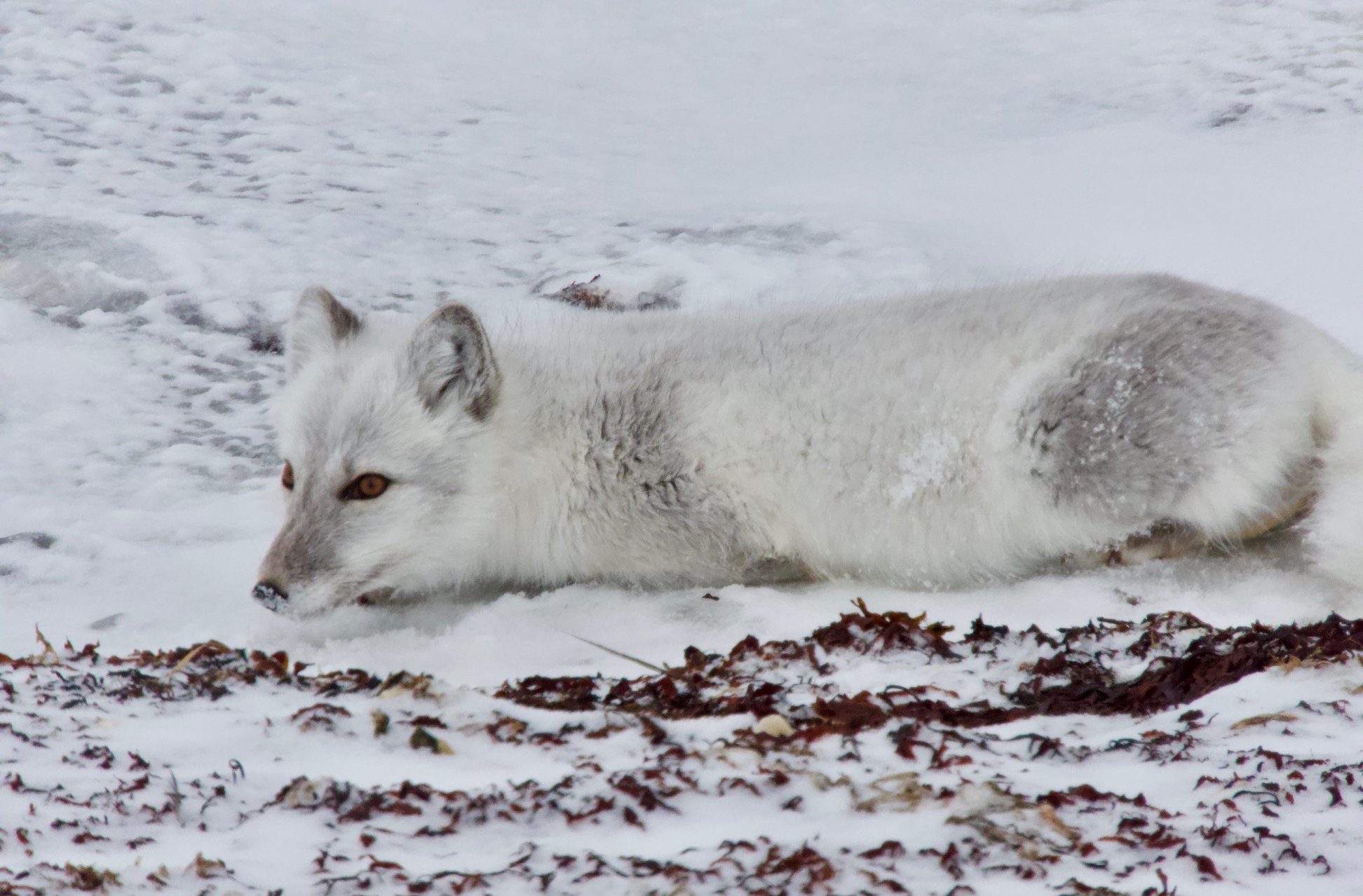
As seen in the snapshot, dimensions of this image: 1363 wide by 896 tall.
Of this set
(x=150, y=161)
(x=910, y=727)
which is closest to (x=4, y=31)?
(x=150, y=161)

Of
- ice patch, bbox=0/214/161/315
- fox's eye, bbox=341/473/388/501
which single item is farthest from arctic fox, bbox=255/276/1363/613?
ice patch, bbox=0/214/161/315

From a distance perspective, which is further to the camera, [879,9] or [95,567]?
[879,9]

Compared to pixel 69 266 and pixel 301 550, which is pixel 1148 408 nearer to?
pixel 301 550

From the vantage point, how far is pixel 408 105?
26.9 ft

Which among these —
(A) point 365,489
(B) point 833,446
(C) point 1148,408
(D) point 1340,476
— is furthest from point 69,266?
(D) point 1340,476

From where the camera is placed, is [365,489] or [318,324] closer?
[365,489]

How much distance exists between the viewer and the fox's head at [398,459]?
125 inches

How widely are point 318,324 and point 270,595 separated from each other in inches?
42.3

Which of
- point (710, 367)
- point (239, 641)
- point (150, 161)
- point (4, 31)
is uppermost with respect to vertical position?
point (4, 31)

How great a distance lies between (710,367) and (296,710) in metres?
1.66

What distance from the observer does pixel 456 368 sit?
132 inches

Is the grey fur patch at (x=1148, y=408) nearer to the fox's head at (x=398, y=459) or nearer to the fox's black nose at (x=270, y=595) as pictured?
the fox's head at (x=398, y=459)

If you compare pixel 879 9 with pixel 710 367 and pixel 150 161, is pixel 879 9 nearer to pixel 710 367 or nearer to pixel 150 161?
pixel 150 161

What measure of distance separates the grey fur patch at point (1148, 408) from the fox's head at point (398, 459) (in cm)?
162
